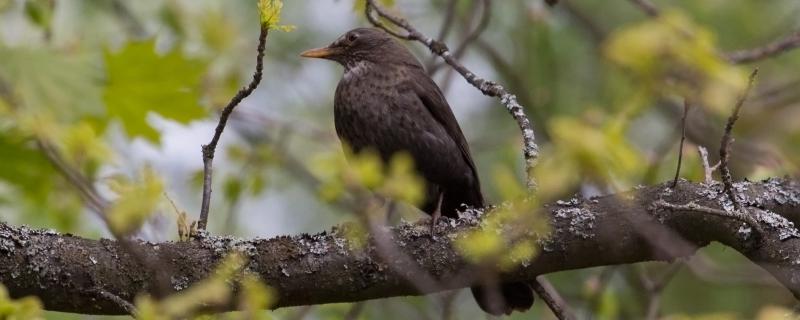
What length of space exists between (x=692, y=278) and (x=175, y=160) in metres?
3.57

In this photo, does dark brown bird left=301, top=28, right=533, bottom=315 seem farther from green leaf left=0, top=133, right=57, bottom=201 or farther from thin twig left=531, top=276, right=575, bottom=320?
green leaf left=0, top=133, right=57, bottom=201

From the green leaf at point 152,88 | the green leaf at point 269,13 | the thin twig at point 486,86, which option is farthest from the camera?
the green leaf at point 152,88

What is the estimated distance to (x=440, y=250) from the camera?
3.49 m

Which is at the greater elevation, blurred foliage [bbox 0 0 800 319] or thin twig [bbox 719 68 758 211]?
blurred foliage [bbox 0 0 800 319]

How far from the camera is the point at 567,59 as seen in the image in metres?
6.97

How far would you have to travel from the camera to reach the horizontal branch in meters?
3.29

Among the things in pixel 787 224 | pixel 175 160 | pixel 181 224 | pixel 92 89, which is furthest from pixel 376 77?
pixel 175 160

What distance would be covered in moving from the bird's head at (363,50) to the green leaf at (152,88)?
28.6 inches

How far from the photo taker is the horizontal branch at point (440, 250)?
329cm

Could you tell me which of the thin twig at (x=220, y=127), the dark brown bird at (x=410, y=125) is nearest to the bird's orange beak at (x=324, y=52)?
the dark brown bird at (x=410, y=125)

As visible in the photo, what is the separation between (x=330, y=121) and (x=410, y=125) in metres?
2.72

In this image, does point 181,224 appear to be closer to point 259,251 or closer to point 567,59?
point 259,251

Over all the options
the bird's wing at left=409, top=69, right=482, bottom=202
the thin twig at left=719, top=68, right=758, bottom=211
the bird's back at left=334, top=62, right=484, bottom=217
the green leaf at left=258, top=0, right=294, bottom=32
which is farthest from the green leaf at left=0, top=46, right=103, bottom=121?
the thin twig at left=719, top=68, right=758, bottom=211

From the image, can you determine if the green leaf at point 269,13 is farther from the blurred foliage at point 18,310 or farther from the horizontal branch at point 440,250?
the blurred foliage at point 18,310
